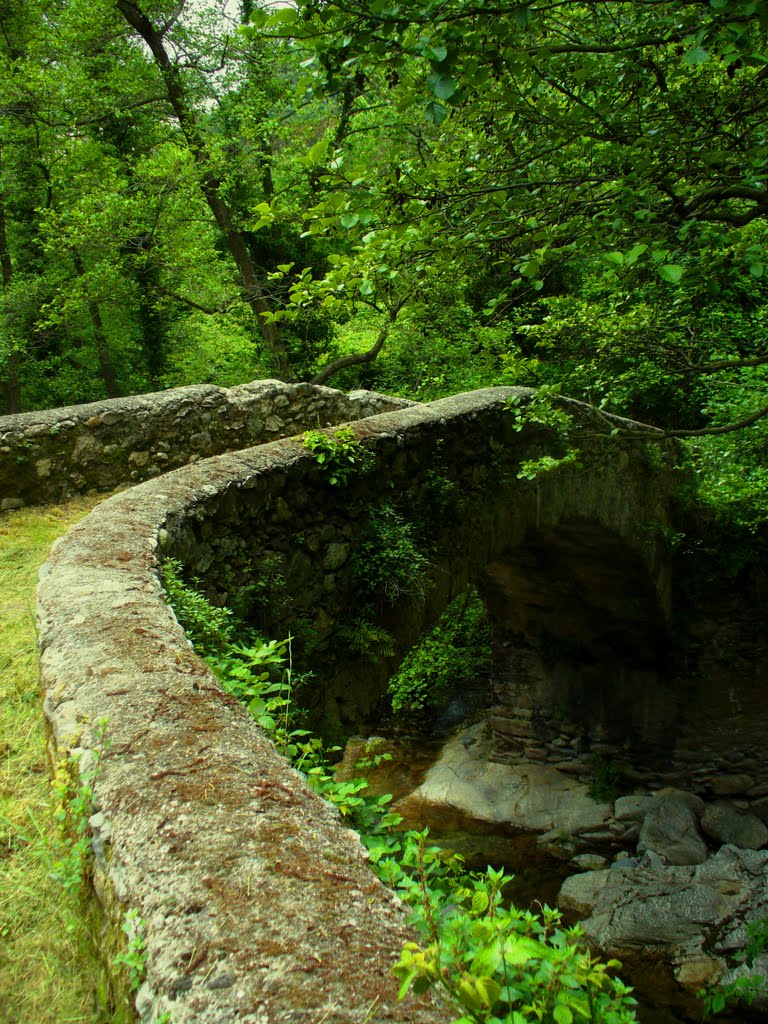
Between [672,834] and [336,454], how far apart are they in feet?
28.1

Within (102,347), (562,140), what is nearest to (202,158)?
(102,347)

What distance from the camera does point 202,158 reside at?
41.0ft

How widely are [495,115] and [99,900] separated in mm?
4403

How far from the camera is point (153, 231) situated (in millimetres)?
11867

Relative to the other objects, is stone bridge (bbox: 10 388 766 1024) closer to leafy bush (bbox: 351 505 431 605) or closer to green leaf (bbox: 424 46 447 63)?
leafy bush (bbox: 351 505 431 605)

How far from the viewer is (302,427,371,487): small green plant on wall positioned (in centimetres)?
435

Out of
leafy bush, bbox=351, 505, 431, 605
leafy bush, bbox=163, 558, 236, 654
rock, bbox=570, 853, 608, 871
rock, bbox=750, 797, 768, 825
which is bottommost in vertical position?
rock, bbox=750, 797, 768, 825

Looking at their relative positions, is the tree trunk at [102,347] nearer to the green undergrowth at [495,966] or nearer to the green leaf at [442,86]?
the green leaf at [442,86]

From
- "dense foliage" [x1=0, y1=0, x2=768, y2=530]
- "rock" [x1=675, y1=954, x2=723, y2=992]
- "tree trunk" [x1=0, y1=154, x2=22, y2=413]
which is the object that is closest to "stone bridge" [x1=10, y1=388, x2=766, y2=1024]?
"dense foliage" [x1=0, y1=0, x2=768, y2=530]

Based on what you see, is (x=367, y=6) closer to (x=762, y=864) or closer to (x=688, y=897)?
(x=688, y=897)

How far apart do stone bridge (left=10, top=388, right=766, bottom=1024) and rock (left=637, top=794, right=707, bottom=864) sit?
4.25ft

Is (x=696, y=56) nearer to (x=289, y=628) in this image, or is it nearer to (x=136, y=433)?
(x=289, y=628)

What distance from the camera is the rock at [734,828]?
32.4 ft

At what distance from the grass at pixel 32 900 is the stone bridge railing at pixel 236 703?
166 millimetres
